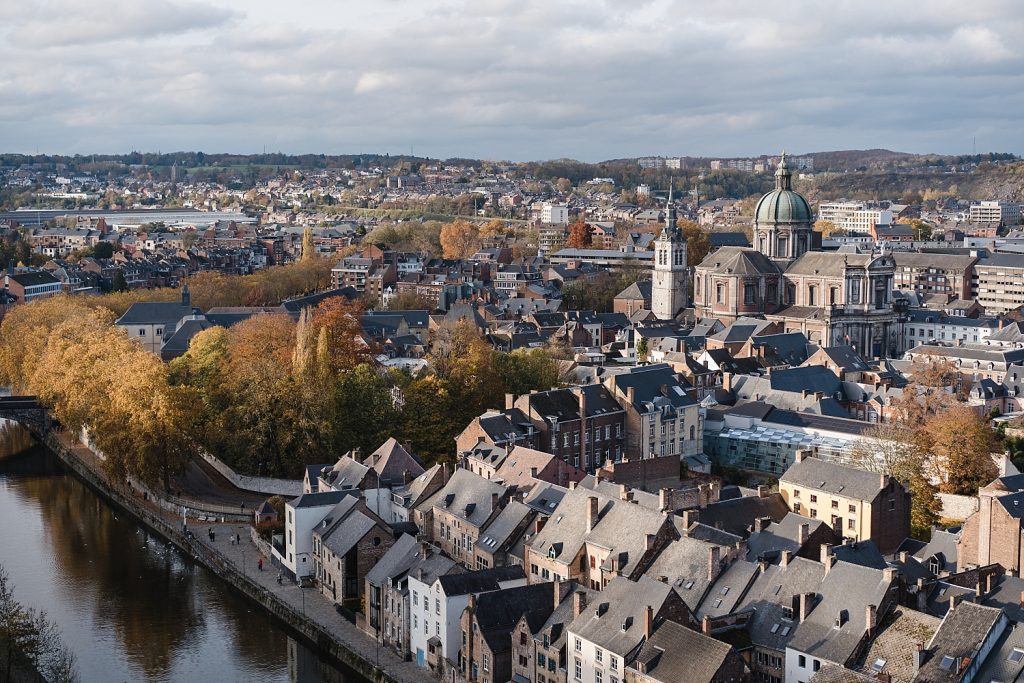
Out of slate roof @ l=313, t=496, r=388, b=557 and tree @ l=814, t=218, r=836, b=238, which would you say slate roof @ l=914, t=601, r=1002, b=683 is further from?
tree @ l=814, t=218, r=836, b=238

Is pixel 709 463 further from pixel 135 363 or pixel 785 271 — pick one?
pixel 785 271

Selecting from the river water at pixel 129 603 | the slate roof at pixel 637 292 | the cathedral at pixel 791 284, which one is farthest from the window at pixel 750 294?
the river water at pixel 129 603

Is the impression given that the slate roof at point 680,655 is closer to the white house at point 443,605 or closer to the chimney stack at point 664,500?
the white house at point 443,605

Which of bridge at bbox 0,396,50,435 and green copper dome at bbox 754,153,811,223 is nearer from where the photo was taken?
bridge at bbox 0,396,50,435

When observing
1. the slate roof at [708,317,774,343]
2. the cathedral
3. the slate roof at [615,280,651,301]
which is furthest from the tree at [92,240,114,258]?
the slate roof at [708,317,774,343]

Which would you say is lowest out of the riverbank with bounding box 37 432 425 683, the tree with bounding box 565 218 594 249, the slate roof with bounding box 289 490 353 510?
the riverbank with bounding box 37 432 425 683

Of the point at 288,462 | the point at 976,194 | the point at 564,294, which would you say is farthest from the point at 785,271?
the point at 976,194
